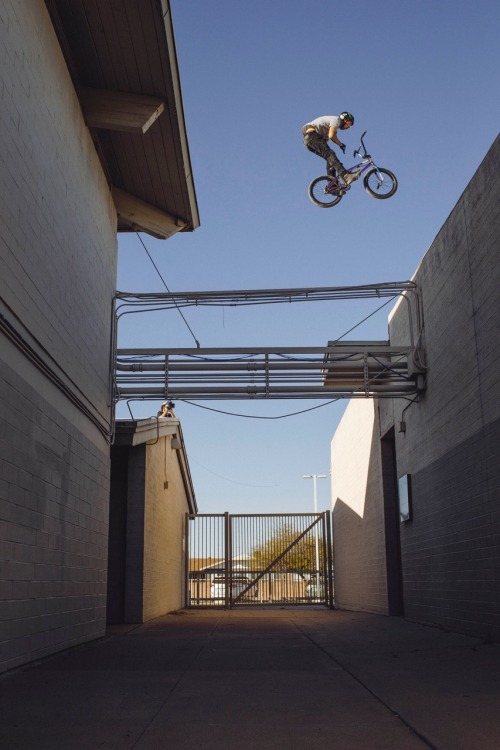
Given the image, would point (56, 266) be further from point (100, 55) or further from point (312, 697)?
point (312, 697)

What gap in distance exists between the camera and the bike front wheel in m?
12.2

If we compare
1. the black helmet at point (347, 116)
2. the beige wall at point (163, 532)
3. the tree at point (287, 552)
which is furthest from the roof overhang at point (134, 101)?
the tree at point (287, 552)

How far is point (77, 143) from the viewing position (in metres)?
10.2

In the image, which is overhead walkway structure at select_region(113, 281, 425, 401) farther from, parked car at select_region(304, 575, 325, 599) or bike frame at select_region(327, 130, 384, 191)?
parked car at select_region(304, 575, 325, 599)

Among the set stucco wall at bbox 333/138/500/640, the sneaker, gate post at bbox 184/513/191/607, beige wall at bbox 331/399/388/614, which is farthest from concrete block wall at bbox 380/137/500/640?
gate post at bbox 184/513/191/607

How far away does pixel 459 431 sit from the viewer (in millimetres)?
10883

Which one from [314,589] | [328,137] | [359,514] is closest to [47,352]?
[328,137]

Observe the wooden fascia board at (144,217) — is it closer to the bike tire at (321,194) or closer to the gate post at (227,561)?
the bike tire at (321,194)

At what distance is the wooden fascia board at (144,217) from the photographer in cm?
1320

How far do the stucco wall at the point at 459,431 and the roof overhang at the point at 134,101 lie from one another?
410 cm

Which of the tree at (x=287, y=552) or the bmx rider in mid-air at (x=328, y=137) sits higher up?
the bmx rider in mid-air at (x=328, y=137)

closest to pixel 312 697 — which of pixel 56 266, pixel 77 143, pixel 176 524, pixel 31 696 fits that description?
pixel 31 696

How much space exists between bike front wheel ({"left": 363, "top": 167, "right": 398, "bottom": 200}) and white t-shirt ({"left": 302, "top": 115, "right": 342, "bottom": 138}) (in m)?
0.93

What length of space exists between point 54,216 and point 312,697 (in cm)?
585
